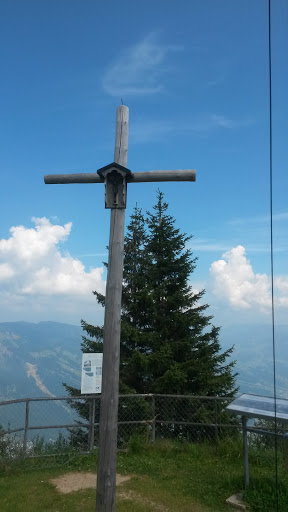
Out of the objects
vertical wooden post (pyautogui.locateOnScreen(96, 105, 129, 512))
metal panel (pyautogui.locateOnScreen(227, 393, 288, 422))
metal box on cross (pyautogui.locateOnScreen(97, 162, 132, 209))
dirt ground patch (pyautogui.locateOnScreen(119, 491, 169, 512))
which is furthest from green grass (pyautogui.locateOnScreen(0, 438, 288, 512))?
metal box on cross (pyautogui.locateOnScreen(97, 162, 132, 209))

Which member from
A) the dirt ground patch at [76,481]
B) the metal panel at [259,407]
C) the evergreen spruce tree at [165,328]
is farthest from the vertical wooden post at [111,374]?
the evergreen spruce tree at [165,328]

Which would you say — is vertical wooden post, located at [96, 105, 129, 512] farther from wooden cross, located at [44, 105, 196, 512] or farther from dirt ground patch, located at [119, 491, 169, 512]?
dirt ground patch, located at [119, 491, 169, 512]

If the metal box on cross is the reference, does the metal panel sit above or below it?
below

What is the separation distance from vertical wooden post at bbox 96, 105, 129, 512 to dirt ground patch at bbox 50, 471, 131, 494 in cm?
222

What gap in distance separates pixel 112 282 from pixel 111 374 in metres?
1.03

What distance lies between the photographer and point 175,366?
468 inches

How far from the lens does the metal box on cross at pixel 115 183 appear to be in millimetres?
4406

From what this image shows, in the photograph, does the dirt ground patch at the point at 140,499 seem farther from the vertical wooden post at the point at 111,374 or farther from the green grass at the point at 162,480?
the vertical wooden post at the point at 111,374

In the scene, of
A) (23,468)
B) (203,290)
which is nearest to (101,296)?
(203,290)

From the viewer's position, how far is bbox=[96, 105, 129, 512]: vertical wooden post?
3.97m

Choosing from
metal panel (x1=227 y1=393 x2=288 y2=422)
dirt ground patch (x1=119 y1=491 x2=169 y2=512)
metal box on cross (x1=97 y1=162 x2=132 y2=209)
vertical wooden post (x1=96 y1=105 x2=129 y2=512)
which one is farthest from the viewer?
dirt ground patch (x1=119 y1=491 x2=169 y2=512)

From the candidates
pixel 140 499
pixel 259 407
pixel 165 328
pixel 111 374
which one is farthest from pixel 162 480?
pixel 165 328

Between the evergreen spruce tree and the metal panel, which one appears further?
the evergreen spruce tree

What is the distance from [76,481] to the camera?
20.2ft
